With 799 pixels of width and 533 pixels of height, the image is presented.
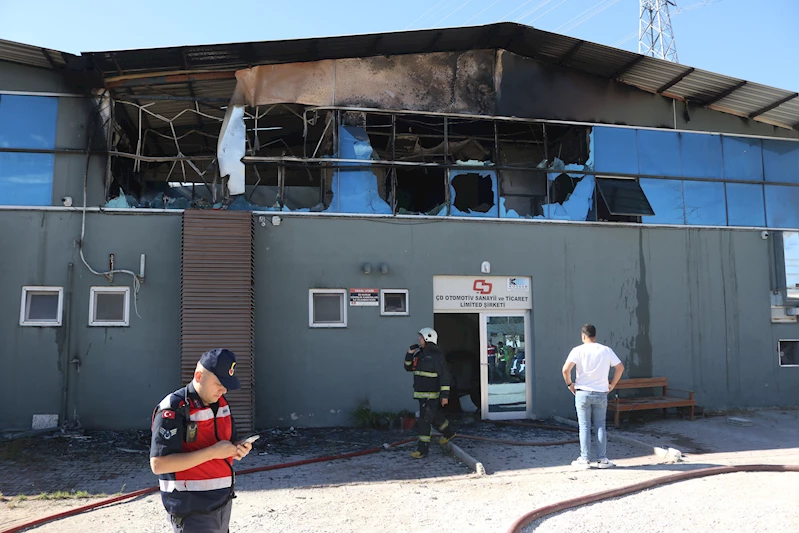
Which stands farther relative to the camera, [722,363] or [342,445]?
[722,363]

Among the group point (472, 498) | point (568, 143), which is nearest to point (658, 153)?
point (568, 143)

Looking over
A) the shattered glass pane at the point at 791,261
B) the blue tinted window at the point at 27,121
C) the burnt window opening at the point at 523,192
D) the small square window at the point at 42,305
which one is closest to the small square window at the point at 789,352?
the shattered glass pane at the point at 791,261

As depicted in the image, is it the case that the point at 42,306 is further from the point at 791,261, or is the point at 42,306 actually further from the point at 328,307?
the point at 791,261

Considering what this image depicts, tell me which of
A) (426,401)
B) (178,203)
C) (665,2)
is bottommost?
(426,401)

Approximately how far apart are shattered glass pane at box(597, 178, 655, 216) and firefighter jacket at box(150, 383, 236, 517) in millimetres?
10055

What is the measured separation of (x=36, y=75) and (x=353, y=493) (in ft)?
29.4

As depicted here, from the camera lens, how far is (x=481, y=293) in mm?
11734

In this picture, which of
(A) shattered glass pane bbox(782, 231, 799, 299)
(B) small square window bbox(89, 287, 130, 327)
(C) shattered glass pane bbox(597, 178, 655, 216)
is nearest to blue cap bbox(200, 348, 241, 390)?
(B) small square window bbox(89, 287, 130, 327)

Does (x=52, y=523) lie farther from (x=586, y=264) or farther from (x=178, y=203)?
(x=586, y=264)

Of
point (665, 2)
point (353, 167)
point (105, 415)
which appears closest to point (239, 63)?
point (353, 167)

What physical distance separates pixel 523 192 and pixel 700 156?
3898mm

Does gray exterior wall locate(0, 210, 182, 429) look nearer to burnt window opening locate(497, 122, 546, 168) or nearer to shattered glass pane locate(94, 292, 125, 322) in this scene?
shattered glass pane locate(94, 292, 125, 322)

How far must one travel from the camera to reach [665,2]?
1469 inches

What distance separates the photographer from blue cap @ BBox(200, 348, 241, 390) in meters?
3.52
